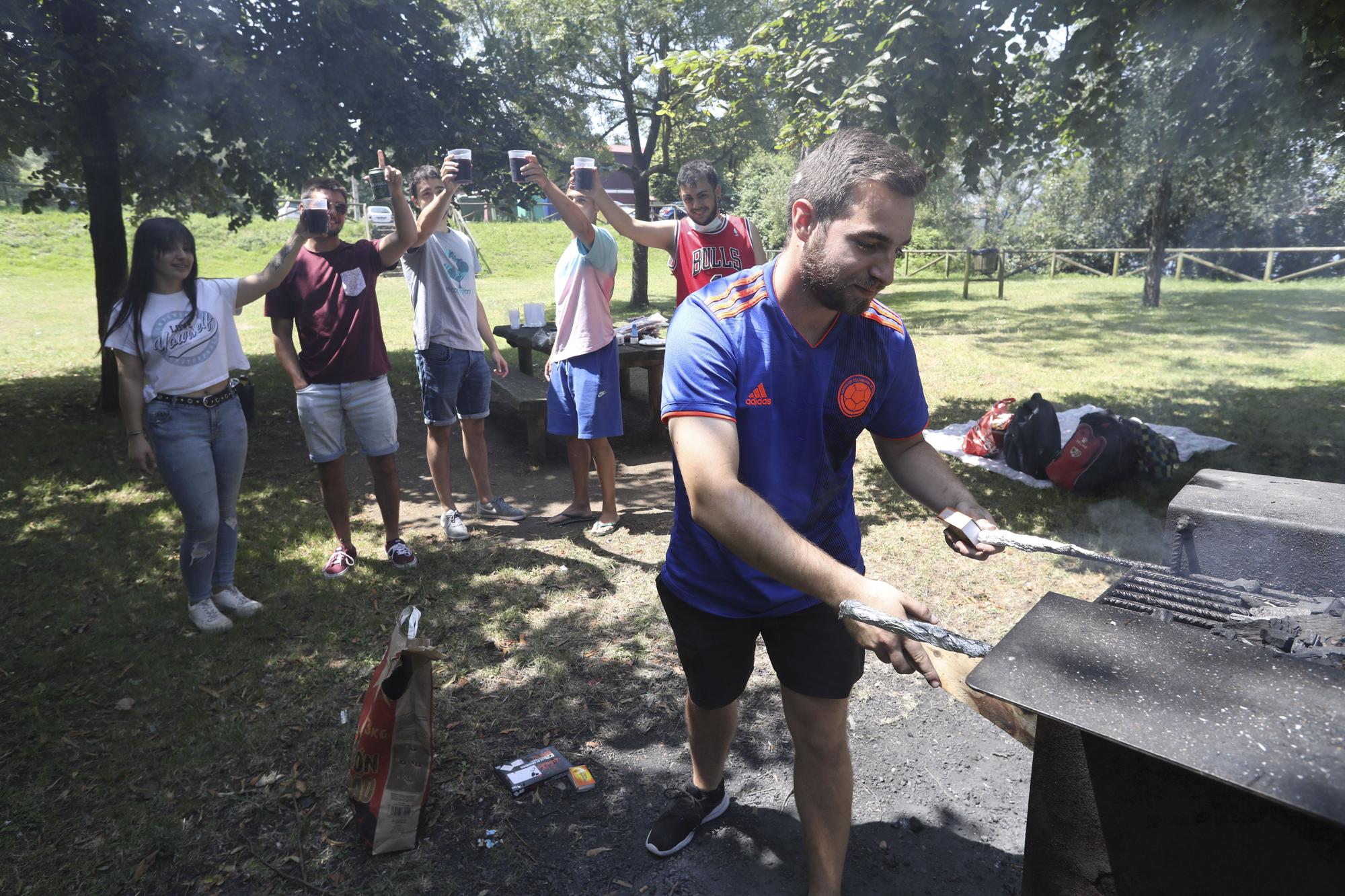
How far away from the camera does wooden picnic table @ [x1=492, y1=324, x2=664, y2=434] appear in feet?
22.5

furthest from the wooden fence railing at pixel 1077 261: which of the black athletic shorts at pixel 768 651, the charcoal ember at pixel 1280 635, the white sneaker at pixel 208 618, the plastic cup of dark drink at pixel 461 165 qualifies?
the black athletic shorts at pixel 768 651

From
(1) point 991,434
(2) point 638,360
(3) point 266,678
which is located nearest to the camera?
(3) point 266,678

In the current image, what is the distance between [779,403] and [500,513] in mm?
3915

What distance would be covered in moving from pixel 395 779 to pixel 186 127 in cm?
752

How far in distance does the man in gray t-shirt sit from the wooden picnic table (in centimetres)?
136

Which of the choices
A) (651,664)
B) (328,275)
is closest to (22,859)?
(651,664)

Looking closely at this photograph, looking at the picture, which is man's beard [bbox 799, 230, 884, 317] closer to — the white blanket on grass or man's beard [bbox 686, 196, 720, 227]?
man's beard [bbox 686, 196, 720, 227]

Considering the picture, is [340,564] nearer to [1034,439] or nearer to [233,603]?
[233,603]

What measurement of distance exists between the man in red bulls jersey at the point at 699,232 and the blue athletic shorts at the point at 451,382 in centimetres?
124

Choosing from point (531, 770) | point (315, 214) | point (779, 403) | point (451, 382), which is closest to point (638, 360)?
point (451, 382)

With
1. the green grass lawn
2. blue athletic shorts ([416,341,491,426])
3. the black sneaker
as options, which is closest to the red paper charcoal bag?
the green grass lawn

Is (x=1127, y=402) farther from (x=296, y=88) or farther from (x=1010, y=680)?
(x=296, y=88)

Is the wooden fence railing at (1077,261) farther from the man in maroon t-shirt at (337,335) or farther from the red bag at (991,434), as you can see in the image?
the man in maroon t-shirt at (337,335)

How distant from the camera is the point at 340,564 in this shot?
4551 millimetres
